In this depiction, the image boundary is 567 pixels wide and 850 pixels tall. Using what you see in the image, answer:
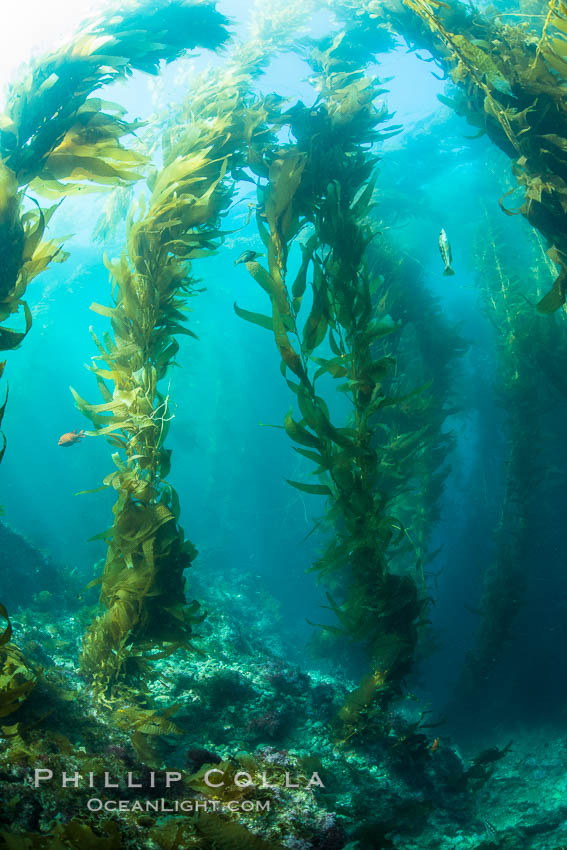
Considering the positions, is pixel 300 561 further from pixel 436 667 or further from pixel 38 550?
pixel 38 550

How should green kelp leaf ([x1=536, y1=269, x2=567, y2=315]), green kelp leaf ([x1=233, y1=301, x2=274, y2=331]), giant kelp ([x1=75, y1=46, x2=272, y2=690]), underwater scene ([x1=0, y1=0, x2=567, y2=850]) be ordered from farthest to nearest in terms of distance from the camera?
green kelp leaf ([x1=536, y1=269, x2=567, y2=315]) < giant kelp ([x1=75, y1=46, x2=272, y2=690]) < green kelp leaf ([x1=233, y1=301, x2=274, y2=331]) < underwater scene ([x1=0, y1=0, x2=567, y2=850])

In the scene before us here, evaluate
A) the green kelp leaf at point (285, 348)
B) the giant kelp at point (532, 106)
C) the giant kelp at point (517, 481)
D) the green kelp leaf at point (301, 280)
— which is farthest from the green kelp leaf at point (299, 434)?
the giant kelp at point (517, 481)

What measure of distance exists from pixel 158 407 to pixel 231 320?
896 inches

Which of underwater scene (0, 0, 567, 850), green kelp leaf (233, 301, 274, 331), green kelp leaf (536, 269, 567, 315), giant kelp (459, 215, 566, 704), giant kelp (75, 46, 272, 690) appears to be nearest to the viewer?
underwater scene (0, 0, 567, 850)

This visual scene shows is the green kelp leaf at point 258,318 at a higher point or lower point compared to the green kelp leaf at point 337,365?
higher

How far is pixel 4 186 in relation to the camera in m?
2.59

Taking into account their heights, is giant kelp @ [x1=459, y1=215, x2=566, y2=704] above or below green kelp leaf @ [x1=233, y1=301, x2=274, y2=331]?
below

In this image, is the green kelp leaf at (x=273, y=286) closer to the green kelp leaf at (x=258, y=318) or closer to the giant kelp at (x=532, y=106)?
the green kelp leaf at (x=258, y=318)

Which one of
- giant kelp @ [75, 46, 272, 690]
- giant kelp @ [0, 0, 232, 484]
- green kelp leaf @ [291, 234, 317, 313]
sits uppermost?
giant kelp @ [0, 0, 232, 484]

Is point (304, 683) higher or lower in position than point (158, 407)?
lower

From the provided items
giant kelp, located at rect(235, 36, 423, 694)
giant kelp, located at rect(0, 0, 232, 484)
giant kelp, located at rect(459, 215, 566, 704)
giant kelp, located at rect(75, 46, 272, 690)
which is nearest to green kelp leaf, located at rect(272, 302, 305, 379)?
giant kelp, located at rect(235, 36, 423, 694)

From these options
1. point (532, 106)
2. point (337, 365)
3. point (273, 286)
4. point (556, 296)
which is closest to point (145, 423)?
point (273, 286)

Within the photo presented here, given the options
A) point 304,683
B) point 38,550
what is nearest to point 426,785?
point 304,683

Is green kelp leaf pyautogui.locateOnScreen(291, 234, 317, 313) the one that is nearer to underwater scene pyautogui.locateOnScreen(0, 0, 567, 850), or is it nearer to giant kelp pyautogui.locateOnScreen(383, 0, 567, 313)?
underwater scene pyautogui.locateOnScreen(0, 0, 567, 850)
